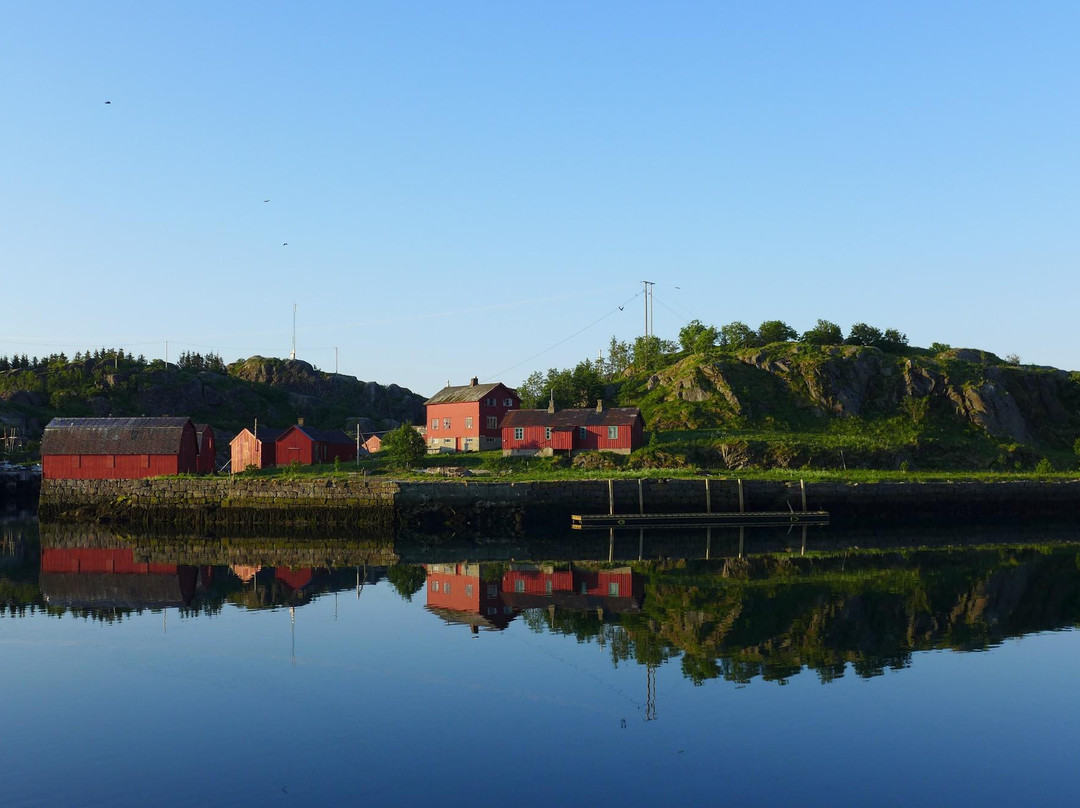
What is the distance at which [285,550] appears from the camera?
48.7 m

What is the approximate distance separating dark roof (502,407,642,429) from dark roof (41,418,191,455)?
2652cm

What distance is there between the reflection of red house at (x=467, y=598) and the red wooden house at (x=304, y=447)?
42.4 metres

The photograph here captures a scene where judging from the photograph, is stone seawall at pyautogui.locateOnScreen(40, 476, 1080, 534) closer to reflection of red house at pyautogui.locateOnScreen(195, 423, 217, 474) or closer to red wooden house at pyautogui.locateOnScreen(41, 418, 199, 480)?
red wooden house at pyautogui.locateOnScreen(41, 418, 199, 480)

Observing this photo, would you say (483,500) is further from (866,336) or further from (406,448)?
(866,336)

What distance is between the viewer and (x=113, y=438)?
6775cm

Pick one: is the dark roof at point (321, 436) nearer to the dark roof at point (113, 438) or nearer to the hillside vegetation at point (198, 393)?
the dark roof at point (113, 438)

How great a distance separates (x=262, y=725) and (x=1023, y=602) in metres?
25.4

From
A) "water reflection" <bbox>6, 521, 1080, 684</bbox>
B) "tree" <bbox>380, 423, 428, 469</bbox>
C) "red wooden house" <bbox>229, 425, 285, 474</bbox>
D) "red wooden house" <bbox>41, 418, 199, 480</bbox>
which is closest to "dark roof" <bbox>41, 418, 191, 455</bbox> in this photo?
"red wooden house" <bbox>41, 418, 199, 480</bbox>

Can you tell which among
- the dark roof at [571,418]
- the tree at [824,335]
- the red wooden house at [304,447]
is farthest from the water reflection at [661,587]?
the tree at [824,335]

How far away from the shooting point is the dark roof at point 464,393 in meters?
86.2

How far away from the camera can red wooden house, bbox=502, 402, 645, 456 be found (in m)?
76.7

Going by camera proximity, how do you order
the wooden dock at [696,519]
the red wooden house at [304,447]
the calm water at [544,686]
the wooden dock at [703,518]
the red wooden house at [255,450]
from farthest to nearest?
the red wooden house at [255,450] → the red wooden house at [304,447] → the wooden dock at [703,518] → the wooden dock at [696,519] → the calm water at [544,686]

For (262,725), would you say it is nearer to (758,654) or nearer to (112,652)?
(112,652)

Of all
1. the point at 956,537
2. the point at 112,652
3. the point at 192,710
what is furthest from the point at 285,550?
the point at 956,537
